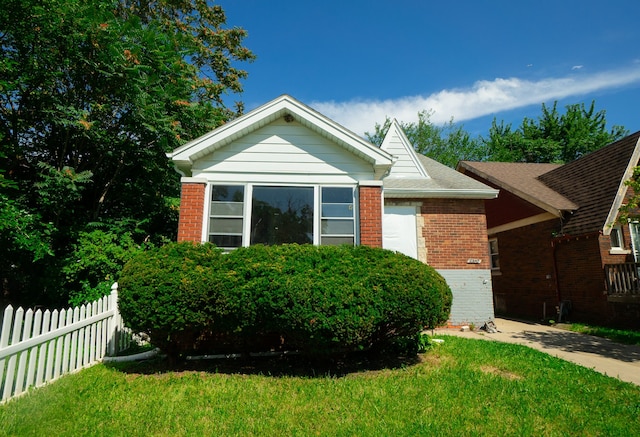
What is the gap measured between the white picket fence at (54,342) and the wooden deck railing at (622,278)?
13.2m

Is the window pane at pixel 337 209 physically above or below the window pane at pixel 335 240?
above

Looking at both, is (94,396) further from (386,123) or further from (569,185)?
(386,123)

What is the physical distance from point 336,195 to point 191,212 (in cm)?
318

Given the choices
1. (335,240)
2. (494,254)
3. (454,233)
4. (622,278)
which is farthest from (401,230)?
(494,254)

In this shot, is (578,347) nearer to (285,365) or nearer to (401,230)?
(401,230)

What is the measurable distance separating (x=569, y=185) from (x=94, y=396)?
1646 cm

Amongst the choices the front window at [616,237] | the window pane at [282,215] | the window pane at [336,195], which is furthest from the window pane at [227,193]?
the front window at [616,237]

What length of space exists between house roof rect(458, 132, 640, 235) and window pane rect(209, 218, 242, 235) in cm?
1051

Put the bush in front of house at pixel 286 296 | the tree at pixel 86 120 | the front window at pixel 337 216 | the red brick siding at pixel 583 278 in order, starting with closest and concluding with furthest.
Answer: the bush in front of house at pixel 286 296, the front window at pixel 337 216, the tree at pixel 86 120, the red brick siding at pixel 583 278

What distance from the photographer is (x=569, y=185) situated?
14008mm

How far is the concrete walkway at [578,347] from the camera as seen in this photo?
20.5ft

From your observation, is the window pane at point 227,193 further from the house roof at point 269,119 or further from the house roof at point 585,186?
the house roof at point 585,186

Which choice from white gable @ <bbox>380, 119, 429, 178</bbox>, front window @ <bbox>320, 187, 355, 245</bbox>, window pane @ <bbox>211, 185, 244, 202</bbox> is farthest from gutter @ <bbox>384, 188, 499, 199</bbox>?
window pane @ <bbox>211, 185, 244, 202</bbox>

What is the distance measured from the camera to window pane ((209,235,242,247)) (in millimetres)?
7551
